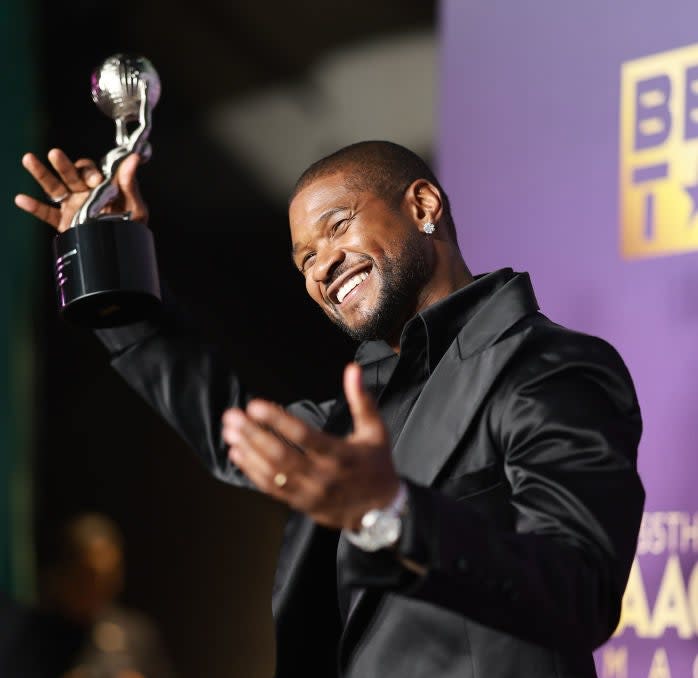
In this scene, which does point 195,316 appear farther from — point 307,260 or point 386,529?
point 386,529

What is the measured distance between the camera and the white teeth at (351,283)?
1.74 m

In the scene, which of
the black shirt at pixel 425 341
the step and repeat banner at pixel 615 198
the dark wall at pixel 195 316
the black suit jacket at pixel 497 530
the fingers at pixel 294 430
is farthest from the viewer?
the dark wall at pixel 195 316

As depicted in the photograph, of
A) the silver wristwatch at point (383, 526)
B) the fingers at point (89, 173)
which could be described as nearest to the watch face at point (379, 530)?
the silver wristwatch at point (383, 526)

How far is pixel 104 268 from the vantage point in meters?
1.76

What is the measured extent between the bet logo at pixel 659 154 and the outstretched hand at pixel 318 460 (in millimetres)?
1002

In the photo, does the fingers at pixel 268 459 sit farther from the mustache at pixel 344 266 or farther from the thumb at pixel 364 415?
the mustache at pixel 344 266

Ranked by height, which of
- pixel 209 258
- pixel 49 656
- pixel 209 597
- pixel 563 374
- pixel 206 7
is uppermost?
pixel 206 7

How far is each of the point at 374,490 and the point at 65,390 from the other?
342cm

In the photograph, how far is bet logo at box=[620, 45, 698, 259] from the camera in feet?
6.23

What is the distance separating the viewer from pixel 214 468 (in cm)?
200

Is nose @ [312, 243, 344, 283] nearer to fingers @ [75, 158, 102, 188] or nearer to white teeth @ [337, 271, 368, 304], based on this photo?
white teeth @ [337, 271, 368, 304]

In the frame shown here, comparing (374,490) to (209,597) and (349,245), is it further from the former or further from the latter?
(209,597)

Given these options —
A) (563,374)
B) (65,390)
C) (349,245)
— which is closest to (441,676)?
(563,374)

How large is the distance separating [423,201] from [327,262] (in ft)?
0.64
